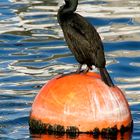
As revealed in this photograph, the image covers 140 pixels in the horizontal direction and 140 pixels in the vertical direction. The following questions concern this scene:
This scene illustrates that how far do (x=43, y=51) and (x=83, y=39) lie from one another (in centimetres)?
721

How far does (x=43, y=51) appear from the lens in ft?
63.9

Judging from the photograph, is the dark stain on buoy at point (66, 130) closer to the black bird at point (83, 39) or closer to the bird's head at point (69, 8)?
the black bird at point (83, 39)

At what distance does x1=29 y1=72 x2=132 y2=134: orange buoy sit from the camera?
457 inches

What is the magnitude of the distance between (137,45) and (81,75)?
8.07 meters

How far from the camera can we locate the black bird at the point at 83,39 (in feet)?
40.1

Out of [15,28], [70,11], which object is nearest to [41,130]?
[70,11]

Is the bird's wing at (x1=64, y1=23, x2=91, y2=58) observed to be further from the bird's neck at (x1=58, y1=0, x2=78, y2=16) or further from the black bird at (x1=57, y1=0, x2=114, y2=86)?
the bird's neck at (x1=58, y1=0, x2=78, y2=16)

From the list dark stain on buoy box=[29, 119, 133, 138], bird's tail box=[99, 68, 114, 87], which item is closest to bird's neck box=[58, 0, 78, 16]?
bird's tail box=[99, 68, 114, 87]

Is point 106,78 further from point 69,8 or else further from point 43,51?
point 43,51

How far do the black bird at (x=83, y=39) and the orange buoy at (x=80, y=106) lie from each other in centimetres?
34

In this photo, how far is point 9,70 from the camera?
1772 centimetres

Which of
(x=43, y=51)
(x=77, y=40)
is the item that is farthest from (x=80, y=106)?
(x=43, y=51)

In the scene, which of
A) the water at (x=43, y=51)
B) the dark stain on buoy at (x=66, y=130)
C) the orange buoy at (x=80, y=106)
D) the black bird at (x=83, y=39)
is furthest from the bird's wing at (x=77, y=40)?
the water at (x=43, y=51)

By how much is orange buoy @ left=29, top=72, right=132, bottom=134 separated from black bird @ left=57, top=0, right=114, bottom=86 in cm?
34
